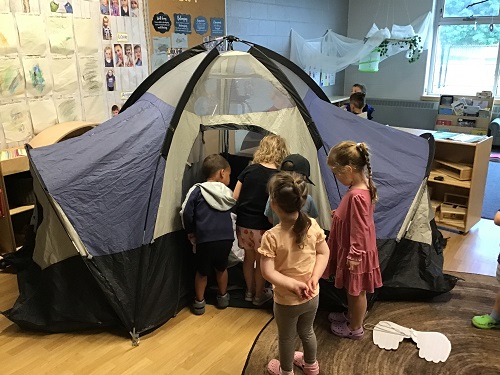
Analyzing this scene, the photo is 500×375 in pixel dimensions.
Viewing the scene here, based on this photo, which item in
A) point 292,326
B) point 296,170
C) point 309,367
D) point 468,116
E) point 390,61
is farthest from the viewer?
point 390,61

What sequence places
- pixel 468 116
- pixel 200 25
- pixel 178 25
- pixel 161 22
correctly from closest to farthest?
1. pixel 161 22
2. pixel 178 25
3. pixel 200 25
4. pixel 468 116

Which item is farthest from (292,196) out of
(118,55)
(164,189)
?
(118,55)

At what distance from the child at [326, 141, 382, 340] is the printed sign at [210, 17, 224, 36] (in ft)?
8.88

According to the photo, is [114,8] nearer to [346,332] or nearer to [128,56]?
[128,56]

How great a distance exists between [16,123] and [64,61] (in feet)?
1.85

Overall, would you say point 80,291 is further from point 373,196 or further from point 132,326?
point 373,196

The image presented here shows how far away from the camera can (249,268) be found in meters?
2.56

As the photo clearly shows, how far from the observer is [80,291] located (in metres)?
2.26

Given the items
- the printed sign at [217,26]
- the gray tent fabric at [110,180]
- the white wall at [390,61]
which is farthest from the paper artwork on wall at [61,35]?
the white wall at [390,61]

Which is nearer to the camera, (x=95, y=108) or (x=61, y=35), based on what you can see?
(x=61, y=35)

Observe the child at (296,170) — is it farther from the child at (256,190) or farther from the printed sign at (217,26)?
the printed sign at (217,26)

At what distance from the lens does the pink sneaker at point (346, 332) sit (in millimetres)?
2260

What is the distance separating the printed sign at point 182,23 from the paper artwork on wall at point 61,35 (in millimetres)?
940

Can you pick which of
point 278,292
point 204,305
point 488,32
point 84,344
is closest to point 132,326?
point 84,344
